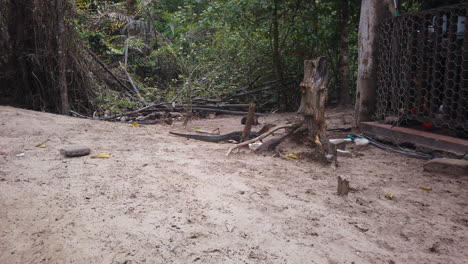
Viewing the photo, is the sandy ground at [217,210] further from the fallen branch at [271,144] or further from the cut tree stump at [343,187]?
the fallen branch at [271,144]

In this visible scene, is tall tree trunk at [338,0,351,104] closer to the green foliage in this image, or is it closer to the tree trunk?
the green foliage

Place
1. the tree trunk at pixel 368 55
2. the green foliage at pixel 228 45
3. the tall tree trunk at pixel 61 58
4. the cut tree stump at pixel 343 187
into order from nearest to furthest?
1. the cut tree stump at pixel 343 187
2. the tree trunk at pixel 368 55
3. the tall tree trunk at pixel 61 58
4. the green foliage at pixel 228 45

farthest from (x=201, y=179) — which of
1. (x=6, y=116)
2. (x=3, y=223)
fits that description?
(x=6, y=116)

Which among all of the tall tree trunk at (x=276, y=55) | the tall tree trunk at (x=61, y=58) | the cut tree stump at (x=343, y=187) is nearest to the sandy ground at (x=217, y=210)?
the cut tree stump at (x=343, y=187)

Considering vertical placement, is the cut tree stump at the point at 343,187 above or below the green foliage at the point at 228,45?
below

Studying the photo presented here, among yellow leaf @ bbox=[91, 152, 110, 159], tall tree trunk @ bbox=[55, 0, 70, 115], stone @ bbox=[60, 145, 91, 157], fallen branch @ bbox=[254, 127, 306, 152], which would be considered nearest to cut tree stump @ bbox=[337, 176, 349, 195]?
fallen branch @ bbox=[254, 127, 306, 152]

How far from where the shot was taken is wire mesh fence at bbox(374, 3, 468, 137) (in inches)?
156

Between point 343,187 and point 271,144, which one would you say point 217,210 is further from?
point 271,144

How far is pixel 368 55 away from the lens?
5.03 meters

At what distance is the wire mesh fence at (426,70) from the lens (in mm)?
3965

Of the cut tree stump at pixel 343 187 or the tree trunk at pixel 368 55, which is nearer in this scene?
the cut tree stump at pixel 343 187

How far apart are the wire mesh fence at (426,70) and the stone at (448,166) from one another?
59cm

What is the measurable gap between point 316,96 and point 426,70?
1.44 metres

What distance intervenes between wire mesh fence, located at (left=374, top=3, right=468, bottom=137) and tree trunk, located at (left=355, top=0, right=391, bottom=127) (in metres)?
0.10
